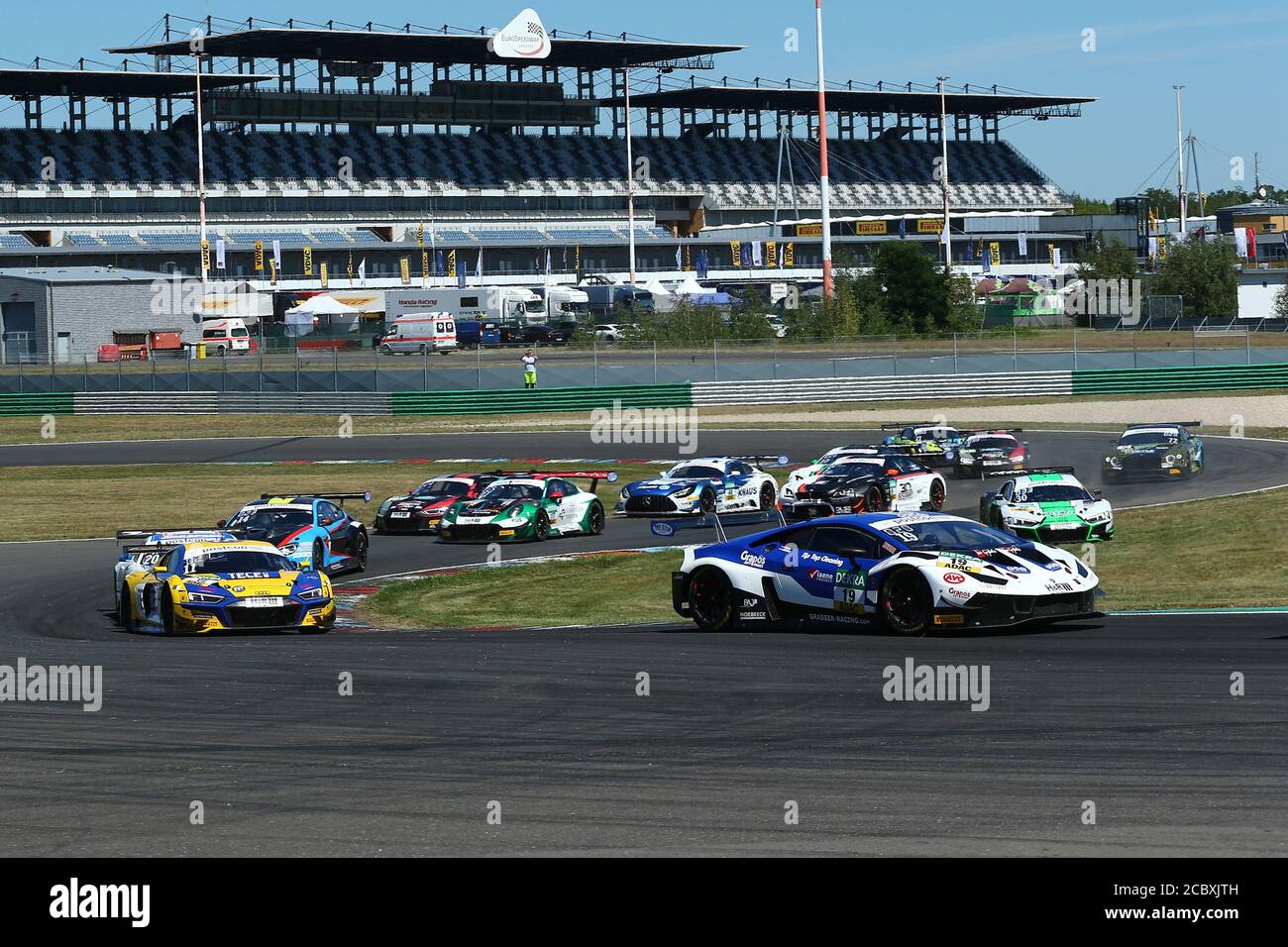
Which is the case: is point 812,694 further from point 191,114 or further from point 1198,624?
point 191,114

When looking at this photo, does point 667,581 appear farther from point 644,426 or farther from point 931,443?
point 644,426

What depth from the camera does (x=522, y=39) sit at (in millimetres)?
121312

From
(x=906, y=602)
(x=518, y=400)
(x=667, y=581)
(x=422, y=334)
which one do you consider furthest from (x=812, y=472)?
(x=422, y=334)

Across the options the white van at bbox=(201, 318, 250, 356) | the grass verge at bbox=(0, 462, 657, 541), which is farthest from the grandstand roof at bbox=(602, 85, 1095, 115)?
the grass verge at bbox=(0, 462, 657, 541)

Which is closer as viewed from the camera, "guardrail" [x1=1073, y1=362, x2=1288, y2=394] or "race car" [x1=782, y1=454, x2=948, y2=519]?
"race car" [x1=782, y1=454, x2=948, y2=519]

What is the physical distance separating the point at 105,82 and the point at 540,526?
95332 mm

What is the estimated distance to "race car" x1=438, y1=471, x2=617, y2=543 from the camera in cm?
2900

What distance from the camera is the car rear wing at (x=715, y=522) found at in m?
20.1

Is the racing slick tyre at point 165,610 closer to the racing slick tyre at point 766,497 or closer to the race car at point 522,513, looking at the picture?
the race car at point 522,513

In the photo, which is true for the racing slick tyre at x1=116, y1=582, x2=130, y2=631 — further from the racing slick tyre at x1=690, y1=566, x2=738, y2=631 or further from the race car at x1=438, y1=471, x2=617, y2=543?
the race car at x1=438, y1=471, x2=617, y2=543

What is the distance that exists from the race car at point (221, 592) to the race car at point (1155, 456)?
20.4 m

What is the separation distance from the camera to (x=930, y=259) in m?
90.3
